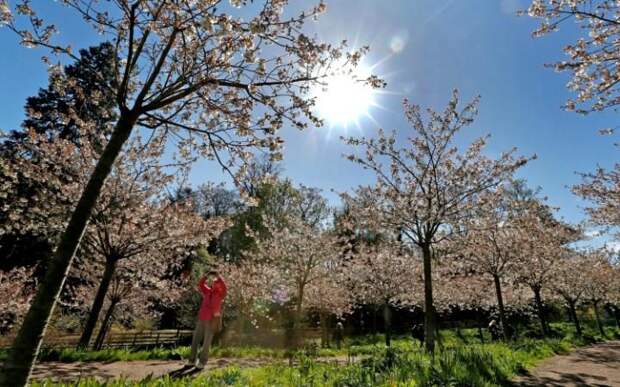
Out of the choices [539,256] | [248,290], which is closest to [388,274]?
[248,290]

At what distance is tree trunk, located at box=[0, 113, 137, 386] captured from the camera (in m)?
2.81

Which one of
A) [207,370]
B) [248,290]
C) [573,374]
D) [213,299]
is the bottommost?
[207,370]

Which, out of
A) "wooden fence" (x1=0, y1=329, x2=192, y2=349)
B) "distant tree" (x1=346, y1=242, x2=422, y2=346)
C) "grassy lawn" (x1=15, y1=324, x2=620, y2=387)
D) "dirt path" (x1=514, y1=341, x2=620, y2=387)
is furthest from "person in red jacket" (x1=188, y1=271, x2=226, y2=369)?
"distant tree" (x1=346, y1=242, x2=422, y2=346)

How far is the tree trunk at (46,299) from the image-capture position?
281 centimetres

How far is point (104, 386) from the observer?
3.67 metres

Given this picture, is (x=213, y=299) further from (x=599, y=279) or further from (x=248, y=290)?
(x=599, y=279)

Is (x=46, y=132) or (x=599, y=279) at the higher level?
(x=46, y=132)

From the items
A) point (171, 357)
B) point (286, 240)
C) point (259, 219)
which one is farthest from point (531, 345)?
point (259, 219)

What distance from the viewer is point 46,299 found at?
2994mm

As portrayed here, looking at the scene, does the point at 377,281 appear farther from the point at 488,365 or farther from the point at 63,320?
the point at 63,320

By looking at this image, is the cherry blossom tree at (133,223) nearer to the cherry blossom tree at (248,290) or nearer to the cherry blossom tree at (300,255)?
the cherry blossom tree at (300,255)

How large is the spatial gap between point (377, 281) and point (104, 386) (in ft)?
52.7

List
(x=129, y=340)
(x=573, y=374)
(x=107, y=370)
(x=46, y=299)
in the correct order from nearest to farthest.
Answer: (x=46, y=299)
(x=107, y=370)
(x=573, y=374)
(x=129, y=340)

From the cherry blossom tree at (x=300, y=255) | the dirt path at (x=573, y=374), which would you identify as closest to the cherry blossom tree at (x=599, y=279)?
the dirt path at (x=573, y=374)
